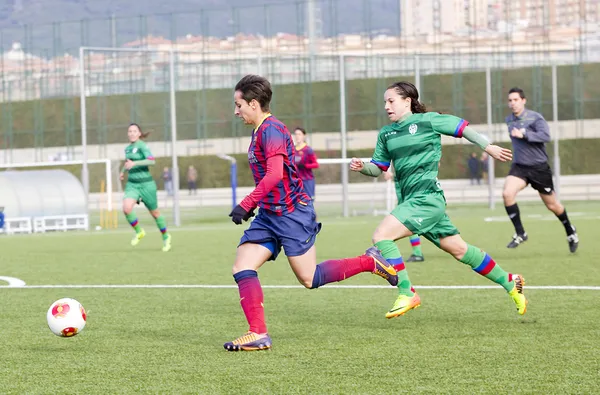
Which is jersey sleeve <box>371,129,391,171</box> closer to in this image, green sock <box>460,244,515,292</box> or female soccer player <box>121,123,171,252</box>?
green sock <box>460,244,515,292</box>

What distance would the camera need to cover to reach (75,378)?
6047mm

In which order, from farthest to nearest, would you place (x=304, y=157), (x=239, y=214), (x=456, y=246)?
(x=304, y=157) → (x=456, y=246) → (x=239, y=214)

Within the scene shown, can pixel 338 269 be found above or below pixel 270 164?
below

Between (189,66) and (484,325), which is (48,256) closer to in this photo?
(484,325)

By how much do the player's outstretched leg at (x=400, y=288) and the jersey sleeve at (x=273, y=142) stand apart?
164 centimetres

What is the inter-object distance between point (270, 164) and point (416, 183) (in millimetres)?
2051

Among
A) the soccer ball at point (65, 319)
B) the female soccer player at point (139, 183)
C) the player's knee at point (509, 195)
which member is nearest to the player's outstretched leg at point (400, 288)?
the soccer ball at point (65, 319)

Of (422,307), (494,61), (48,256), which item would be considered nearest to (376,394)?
(422,307)

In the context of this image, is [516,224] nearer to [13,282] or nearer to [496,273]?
[496,273]

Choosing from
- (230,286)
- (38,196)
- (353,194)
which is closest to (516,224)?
(230,286)

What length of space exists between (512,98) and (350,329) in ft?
21.6

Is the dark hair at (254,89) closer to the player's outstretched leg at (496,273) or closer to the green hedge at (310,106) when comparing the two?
the player's outstretched leg at (496,273)

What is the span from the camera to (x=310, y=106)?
45969mm

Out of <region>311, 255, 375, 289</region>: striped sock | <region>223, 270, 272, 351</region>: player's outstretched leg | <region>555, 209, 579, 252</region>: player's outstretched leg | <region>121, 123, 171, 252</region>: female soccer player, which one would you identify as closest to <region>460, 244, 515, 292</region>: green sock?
<region>311, 255, 375, 289</region>: striped sock
